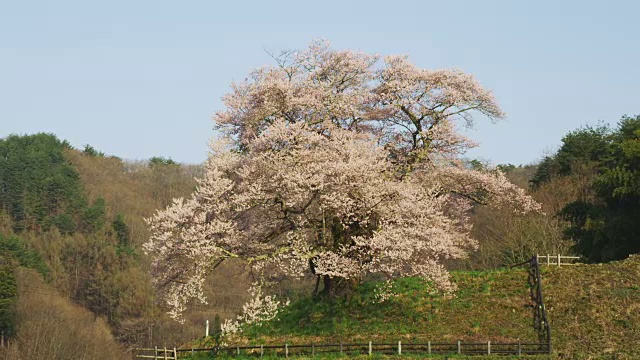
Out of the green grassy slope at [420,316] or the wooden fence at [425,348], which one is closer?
the wooden fence at [425,348]

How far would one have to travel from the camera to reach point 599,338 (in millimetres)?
40594

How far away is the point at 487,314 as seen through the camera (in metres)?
45.0

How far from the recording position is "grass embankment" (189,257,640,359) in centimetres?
4181

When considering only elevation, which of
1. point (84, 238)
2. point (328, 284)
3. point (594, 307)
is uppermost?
point (84, 238)

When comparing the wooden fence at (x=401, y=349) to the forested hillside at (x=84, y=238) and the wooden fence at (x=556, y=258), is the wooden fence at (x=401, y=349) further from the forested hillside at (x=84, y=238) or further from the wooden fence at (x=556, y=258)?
the forested hillside at (x=84, y=238)

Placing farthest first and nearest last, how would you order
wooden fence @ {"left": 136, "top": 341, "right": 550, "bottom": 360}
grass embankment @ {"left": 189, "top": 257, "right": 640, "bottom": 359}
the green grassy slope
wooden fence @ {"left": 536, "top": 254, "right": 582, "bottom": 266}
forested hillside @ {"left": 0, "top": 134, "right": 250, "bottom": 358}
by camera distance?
1. forested hillside @ {"left": 0, "top": 134, "right": 250, "bottom": 358}
2. wooden fence @ {"left": 536, "top": 254, "right": 582, "bottom": 266}
3. the green grassy slope
4. grass embankment @ {"left": 189, "top": 257, "right": 640, "bottom": 359}
5. wooden fence @ {"left": 136, "top": 341, "right": 550, "bottom": 360}

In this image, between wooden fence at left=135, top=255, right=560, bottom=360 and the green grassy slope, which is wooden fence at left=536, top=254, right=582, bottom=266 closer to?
the green grassy slope

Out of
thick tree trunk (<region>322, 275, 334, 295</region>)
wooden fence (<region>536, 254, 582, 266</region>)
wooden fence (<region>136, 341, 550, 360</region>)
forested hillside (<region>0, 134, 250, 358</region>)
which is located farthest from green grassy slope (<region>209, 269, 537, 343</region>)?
forested hillside (<region>0, 134, 250, 358</region>)

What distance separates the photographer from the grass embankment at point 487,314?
4181 centimetres

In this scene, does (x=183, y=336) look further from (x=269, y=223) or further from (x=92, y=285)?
(x=269, y=223)

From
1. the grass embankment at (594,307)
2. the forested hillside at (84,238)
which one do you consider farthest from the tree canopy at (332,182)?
the forested hillside at (84,238)

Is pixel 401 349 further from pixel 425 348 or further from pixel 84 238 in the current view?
pixel 84 238

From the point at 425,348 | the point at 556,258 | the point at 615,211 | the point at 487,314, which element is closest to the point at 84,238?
the point at 556,258

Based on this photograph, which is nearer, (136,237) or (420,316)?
(420,316)
